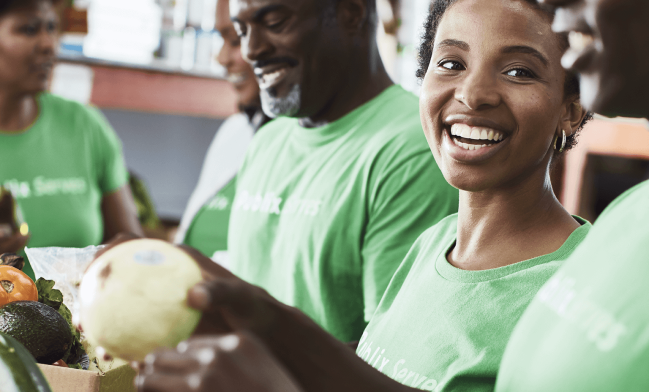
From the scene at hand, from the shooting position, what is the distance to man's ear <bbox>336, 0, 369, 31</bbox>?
4.86 feet

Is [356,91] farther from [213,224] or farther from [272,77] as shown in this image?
[213,224]

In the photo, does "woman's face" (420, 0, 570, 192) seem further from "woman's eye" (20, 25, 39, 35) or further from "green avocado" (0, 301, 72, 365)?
"woman's eye" (20, 25, 39, 35)

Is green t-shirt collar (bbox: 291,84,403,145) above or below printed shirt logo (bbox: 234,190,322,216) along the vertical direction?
above

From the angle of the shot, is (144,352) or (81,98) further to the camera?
(81,98)

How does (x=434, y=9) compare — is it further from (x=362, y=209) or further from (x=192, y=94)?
(x=192, y=94)

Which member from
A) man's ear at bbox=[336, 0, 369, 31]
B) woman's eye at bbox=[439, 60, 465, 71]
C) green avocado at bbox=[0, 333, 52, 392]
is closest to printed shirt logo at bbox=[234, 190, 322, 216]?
man's ear at bbox=[336, 0, 369, 31]

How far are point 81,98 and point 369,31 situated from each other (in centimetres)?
260

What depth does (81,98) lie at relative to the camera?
3.66 metres

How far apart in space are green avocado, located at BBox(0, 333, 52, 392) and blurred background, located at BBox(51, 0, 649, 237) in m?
3.20

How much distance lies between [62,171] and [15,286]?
A: 146 cm

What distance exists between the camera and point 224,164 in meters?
2.30

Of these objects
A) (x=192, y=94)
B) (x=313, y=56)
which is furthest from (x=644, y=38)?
(x=192, y=94)

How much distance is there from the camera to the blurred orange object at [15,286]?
0.88 m

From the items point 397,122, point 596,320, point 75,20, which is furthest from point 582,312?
point 75,20
